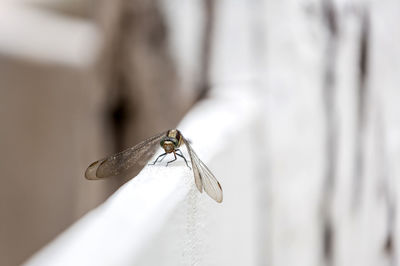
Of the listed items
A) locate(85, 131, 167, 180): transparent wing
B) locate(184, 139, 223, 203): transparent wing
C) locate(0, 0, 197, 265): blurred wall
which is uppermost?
locate(184, 139, 223, 203): transparent wing

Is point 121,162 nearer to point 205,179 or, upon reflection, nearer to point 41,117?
point 205,179

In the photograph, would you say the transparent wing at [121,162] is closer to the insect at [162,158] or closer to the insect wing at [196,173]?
the insect at [162,158]

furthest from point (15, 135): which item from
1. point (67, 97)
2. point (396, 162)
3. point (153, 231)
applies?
point (153, 231)

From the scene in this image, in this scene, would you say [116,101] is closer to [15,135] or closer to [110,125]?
[110,125]

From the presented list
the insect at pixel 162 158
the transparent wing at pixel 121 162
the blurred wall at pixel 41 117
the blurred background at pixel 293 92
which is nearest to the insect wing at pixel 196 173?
the insect at pixel 162 158

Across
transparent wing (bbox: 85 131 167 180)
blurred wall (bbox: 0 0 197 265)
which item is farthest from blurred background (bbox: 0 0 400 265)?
blurred wall (bbox: 0 0 197 265)

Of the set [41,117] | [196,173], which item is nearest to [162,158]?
[196,173]

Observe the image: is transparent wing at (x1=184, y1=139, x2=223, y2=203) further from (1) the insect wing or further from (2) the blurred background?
(2) the blurred background
